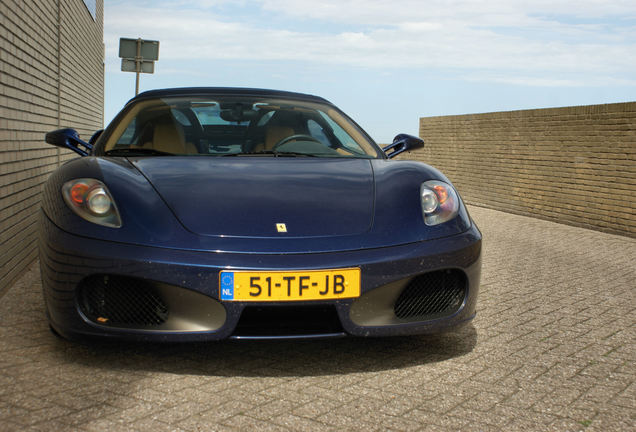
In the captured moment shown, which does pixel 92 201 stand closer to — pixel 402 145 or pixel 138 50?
pixel 402 145

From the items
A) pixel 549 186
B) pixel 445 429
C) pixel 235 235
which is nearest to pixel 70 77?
pixel 549 186

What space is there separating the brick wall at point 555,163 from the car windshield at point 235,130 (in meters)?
6.48

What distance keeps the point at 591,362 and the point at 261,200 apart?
1.68 meters

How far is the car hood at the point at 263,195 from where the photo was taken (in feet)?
9.31

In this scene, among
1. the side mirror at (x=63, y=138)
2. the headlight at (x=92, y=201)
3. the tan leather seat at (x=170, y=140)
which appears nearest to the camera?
the headlight at (x=92, y=201)

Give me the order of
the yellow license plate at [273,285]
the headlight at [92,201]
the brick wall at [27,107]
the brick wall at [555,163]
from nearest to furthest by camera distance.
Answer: the yellow license plate at [273,285], the headlight at [92,201], the brick wall at [27,107], the brick wall at [555,163]

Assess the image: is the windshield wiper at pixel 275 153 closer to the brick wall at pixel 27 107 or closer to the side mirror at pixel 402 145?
the side mirror at pixel 402 145

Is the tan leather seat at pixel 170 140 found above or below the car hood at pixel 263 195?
above

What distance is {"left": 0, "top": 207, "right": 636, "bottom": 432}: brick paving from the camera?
7.76 feet

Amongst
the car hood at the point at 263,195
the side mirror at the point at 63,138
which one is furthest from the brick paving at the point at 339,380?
the side mirror at the point at 63,138

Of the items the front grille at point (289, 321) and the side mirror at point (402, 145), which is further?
the side mirror at point (402, 145)

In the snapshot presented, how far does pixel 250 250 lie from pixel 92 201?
0.74 m

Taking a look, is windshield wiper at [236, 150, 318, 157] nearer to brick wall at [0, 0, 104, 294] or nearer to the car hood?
the car hood

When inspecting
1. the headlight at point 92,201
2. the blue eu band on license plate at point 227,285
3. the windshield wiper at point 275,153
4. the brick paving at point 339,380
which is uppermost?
the windshield wiper at point 275,153
